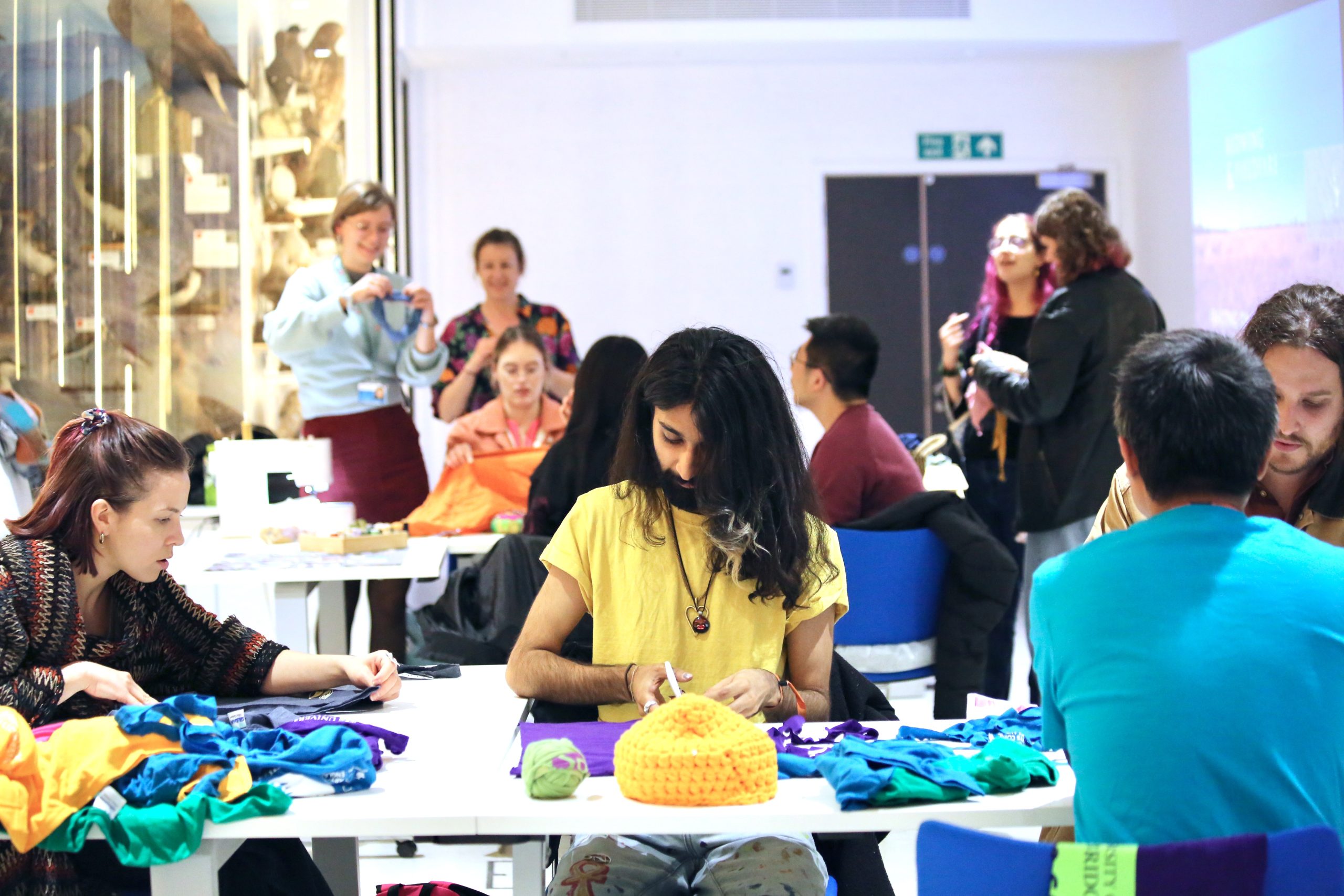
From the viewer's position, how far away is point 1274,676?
→ 4.47ft

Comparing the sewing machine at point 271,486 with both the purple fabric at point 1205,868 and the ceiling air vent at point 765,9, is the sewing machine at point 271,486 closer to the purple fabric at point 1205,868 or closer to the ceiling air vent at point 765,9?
the purple fabric at point 1205,868

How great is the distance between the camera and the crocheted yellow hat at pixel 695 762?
1.53 m

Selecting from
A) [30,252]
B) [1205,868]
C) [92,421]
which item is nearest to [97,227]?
[30,252]

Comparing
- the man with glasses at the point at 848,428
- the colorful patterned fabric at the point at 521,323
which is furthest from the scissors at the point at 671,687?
the colorful patterned fabric at the point at 521,323

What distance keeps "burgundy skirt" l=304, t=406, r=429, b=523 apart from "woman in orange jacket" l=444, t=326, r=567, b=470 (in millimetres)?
168

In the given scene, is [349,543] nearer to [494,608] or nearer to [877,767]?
[494,608]

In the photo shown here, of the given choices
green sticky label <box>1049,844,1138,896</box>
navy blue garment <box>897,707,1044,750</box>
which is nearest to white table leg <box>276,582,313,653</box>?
navy blue garment <box>897,707,1044,750</box>

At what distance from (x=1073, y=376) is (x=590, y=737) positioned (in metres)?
2.24

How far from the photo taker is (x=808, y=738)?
5.99ft

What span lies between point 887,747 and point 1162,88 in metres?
6.52

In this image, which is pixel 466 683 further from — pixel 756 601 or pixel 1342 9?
pixel 1342 9

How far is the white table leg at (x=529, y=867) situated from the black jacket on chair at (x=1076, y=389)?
236cm

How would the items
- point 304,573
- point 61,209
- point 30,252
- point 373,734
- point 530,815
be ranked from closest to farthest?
1. point 530,815
2. point 373,734
3. point 304,573
4. point 30,252
5. point 61,209

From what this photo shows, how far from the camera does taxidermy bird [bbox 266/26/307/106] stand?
16.4 feet
